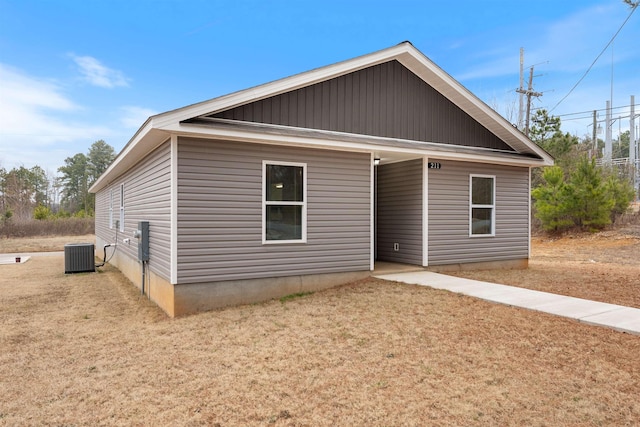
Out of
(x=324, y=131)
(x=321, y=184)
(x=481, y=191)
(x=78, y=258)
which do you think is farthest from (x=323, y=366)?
(x=78, y=258)

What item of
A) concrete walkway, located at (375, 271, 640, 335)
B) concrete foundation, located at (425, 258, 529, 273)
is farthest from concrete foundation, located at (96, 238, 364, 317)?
concrete foundation, located at (425, 258, 529, 273)

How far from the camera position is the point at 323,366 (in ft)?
12.4

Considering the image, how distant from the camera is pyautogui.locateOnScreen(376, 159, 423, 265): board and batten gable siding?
8.47m

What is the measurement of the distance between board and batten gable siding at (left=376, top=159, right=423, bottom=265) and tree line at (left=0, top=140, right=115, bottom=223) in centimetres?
2671

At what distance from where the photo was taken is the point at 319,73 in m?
7.01

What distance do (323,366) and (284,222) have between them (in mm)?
3256

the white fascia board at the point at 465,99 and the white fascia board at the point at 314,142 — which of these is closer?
the white fascia board at the point at 314,142

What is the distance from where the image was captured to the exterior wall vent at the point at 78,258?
10.7 metres

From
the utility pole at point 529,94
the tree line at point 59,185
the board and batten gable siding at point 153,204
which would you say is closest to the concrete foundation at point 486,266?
the board and batten gable siding at point 153,204

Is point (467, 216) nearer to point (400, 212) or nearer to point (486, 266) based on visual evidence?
point (486, 266)

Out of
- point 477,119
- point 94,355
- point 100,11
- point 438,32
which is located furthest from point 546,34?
point 94,355

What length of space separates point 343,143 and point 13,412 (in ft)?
18.0

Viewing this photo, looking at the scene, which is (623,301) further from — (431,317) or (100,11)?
(100,11)

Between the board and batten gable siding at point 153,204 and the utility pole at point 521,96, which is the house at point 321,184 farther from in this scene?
the utility pole at point 521,96
